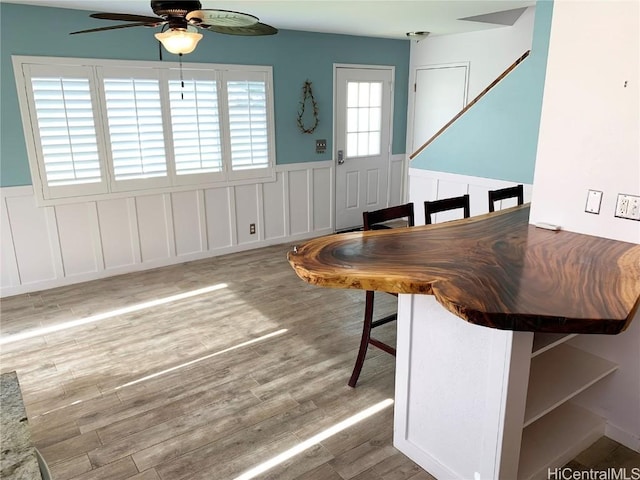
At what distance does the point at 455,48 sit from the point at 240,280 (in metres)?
3.82

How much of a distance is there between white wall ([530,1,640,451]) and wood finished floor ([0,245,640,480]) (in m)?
0.38

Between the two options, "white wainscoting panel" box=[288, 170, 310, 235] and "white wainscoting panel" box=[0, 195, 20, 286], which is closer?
"white wainscoting panel" box=[0, 195, 20, 286]

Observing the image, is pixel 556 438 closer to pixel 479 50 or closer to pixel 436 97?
pixel 479 50

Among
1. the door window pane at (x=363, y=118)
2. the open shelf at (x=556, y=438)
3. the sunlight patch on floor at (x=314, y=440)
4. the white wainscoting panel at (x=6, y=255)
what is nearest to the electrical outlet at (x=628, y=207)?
the open shelf at (x=556, y=438)

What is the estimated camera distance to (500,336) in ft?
5.50

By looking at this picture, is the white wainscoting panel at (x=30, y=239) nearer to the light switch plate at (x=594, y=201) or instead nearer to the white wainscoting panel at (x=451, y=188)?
the white wainscoting panel at (x=451, y=188)

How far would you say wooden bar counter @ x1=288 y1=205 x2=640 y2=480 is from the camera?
155 cm

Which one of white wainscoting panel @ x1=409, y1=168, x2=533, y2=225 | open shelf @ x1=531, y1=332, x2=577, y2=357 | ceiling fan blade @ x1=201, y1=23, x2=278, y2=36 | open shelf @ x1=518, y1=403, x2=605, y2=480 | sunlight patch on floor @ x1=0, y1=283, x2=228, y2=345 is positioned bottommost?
sunlight patch on floor @ x1=0, y1=283, x2=228, y2=345

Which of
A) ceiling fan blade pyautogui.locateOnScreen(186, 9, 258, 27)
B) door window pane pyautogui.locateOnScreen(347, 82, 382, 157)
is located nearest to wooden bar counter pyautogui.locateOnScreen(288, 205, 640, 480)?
ceiling fan blade pyautogui.locateOnScreen(186, 9, 258, 27)

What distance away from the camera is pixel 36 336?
139 inches

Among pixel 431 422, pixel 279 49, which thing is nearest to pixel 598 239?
pixel 431 422

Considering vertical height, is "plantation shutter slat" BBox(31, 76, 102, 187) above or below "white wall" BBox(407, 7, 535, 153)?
below

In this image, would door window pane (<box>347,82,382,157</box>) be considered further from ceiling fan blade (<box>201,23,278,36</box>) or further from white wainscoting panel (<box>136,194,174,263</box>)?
ceiling fan blade (<box>201,23,278,36</box>)

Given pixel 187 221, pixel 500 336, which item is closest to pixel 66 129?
pixel 187 221
